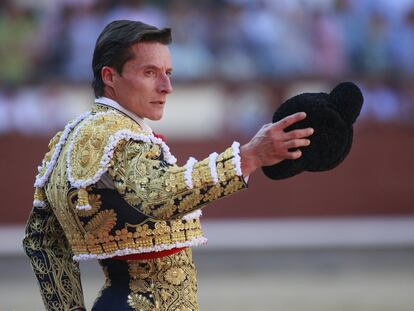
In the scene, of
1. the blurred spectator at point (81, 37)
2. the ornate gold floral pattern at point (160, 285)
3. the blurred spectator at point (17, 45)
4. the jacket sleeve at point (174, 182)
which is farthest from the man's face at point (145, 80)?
the blurred spectator at point (17, 45)

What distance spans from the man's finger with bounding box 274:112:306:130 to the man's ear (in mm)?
488

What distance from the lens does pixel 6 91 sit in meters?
9.77

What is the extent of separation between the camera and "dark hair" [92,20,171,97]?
2.51 m

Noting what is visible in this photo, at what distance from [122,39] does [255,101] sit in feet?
24.4

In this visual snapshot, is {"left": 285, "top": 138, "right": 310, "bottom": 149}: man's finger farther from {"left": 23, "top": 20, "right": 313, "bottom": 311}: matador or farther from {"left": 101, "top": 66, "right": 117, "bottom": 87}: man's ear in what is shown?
{"left": 101, "top": 66, "right": 117, "bottom": 87}: man's ear

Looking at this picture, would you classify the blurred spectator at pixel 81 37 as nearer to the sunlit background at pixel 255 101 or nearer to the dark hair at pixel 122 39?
the sunlit background at pixel 255 101

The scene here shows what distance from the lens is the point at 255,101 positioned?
9.93 m

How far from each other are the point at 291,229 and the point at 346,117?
785cm

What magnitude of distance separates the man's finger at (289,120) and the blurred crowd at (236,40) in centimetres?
767

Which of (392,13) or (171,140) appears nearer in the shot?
(171,140)

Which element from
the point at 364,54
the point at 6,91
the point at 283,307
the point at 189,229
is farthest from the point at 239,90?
the point at 189,229

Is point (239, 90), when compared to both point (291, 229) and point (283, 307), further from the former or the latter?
point (283, 307)

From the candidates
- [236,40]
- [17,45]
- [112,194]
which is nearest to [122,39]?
[112,194]

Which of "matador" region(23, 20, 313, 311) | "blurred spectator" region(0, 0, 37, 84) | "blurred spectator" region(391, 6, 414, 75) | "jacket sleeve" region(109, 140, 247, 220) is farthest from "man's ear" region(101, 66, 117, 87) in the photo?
"blurred spectator" region(391, 6, 414, 75)
